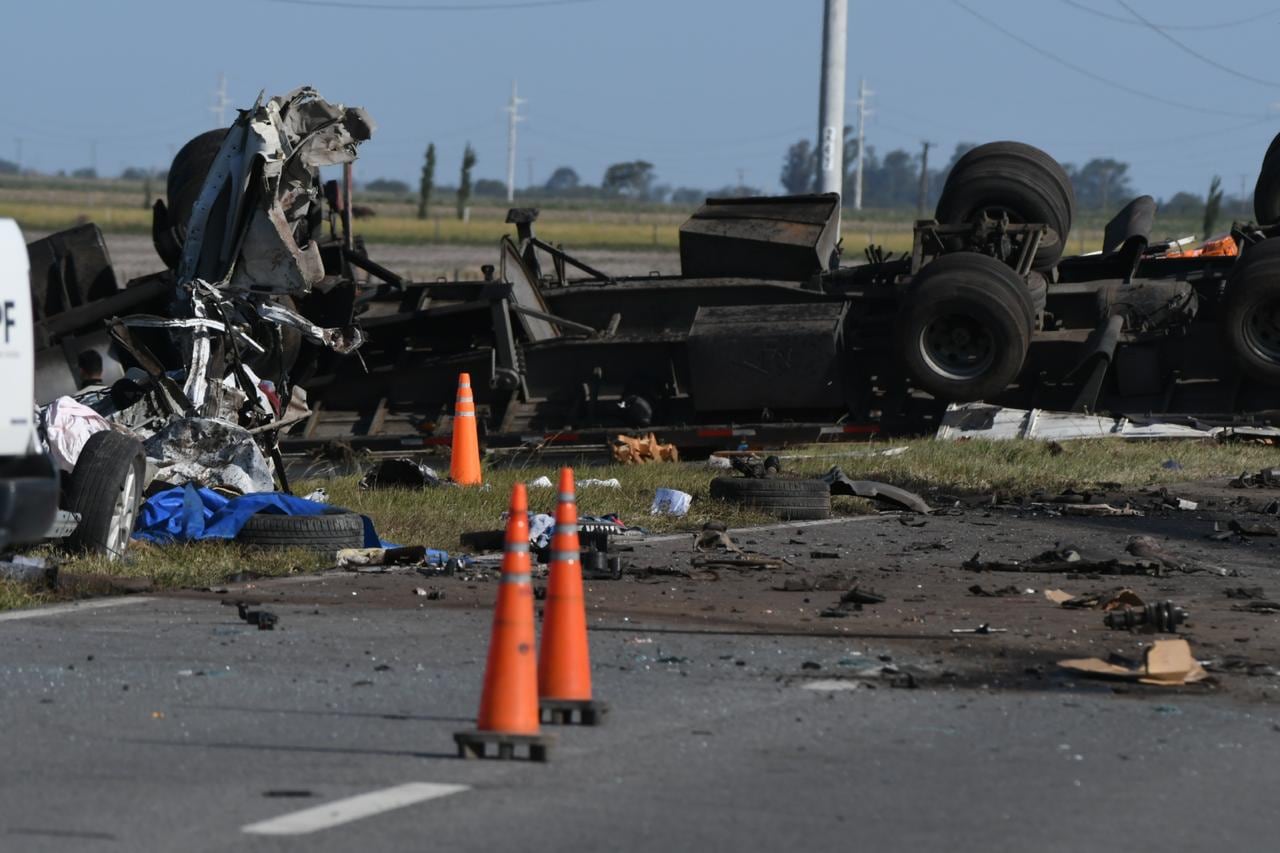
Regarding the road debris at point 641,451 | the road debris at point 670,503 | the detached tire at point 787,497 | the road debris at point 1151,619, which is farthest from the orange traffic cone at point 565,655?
the road debris at point 641,451

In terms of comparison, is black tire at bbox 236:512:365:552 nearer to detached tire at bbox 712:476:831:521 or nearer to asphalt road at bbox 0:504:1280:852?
asphalt road at bbox 0:504:1280:852

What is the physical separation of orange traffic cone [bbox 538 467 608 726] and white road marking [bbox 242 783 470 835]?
0.96 metres

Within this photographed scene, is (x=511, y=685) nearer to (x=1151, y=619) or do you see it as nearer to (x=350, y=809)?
(x=350, y=809)

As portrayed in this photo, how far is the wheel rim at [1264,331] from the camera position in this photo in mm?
18125

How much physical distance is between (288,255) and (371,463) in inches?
166

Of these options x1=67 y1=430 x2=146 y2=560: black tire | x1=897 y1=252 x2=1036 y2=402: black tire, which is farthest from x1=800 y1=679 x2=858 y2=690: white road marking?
x1=897 y1=252 x2=1036 y2=402: black tire

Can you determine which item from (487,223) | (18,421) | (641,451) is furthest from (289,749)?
(487,223)

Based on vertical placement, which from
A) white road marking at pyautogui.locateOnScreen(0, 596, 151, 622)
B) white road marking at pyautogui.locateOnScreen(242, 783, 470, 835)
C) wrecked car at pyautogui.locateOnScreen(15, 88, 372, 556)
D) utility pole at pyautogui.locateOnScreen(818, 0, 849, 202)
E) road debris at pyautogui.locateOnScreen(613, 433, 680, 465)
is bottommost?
white road marking at pyautogui.locateOnScreen(0, 596, 151, 622)

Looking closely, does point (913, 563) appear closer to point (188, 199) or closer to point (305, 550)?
point (305, 550)

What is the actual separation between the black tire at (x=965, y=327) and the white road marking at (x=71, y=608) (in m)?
10.1

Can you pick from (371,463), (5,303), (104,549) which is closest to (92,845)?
(5,303)

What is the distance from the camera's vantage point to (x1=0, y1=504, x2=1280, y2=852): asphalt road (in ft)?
17.4

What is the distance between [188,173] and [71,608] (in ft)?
31.9

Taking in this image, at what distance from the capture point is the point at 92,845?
502 cm
